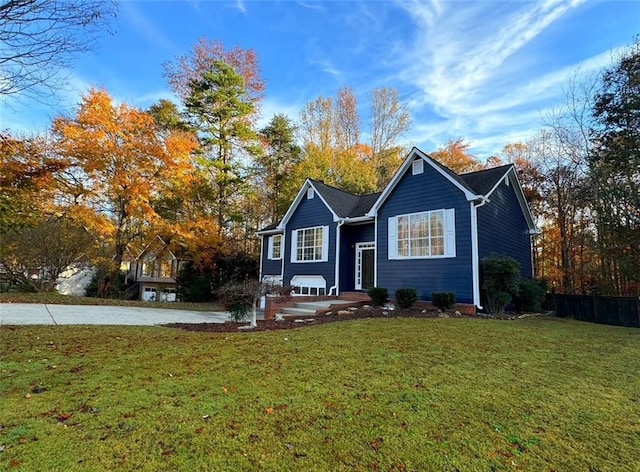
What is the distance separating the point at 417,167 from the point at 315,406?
11030 millimetres

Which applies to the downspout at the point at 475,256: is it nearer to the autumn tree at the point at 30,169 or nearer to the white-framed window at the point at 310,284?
the white-framed window at the point at 310,284

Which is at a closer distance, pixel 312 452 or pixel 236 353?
pixel 312 452

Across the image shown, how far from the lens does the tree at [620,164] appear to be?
12.0 m

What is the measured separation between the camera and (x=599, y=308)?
12297 millimetres

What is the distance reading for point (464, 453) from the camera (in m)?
2.65

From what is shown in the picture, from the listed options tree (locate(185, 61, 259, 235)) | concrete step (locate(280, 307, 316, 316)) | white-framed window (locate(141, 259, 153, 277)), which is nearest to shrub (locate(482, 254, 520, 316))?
concrete step (locate(280, 307, 316, 316))

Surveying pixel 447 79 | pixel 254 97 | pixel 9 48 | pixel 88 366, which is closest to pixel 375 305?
pixel 88 366

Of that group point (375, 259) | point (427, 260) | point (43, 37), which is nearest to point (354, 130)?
point (375, 259)

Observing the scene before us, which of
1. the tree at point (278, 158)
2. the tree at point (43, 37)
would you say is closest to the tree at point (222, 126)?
the tree at point (278, 158)

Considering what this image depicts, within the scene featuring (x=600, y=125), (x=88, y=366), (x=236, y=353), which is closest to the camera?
(x=88, y=366)

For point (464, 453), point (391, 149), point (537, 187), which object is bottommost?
point (464, 453)

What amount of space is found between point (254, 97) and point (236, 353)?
2145 centimetres

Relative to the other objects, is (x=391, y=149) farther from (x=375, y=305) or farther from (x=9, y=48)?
(x=9, y=48)

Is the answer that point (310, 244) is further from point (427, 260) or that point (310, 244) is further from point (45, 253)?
point (45, 253)
